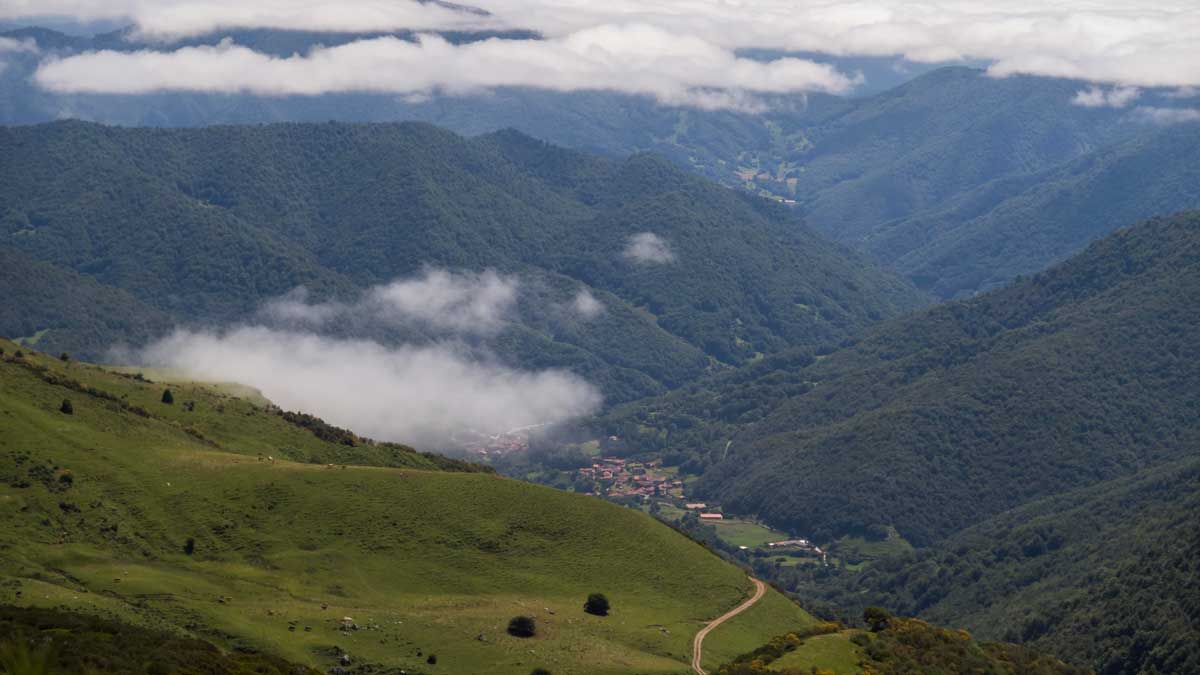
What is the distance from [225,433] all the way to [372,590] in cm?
4895

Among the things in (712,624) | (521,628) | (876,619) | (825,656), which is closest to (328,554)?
(521,628)

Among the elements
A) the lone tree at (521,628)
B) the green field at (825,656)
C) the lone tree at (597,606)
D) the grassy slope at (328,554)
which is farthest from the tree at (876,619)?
the lone tree at (521,628)

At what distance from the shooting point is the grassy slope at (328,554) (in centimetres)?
9831

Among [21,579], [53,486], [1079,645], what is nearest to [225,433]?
[53,486]

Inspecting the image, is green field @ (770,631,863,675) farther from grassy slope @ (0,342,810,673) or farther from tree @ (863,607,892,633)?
grassy slope @ (0,342,810,673)

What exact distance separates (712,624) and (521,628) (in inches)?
878

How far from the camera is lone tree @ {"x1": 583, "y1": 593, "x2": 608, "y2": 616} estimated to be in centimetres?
11488

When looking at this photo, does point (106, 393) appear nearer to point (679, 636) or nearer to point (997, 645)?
point (679, 636)

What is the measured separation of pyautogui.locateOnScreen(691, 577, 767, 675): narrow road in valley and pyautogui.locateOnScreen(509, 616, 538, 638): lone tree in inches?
480

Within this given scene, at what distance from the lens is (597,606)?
11500cm

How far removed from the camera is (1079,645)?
16638 centimetres

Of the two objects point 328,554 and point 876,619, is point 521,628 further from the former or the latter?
point 876,619

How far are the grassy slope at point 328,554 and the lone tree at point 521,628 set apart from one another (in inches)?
52.4

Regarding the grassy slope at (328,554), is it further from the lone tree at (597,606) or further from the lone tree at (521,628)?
the lone tree at (597,606)
